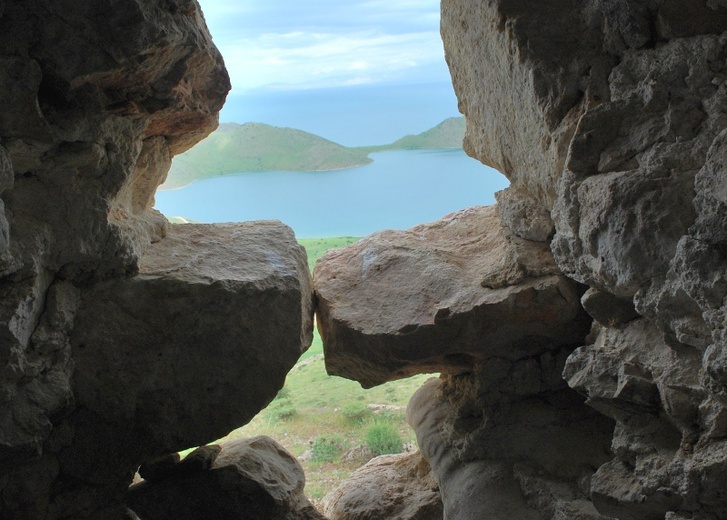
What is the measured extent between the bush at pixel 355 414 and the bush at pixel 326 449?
0.51 feet

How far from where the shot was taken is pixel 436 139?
5.70 m

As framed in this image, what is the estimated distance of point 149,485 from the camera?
3557 millimetres

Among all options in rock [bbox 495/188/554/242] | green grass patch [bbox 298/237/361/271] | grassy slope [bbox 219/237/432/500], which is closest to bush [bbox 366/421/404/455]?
grassy slope [bbox 219/237/432/500]

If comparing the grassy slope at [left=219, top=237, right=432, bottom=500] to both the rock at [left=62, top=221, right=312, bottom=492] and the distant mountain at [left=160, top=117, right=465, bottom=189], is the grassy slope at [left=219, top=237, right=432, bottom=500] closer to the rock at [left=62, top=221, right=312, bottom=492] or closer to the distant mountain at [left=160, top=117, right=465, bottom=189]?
the distant mountain at [left=160, top=117, right=465, bottom=189]

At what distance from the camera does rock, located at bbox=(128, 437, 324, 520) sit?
3.50 m

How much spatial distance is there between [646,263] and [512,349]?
1.21 m

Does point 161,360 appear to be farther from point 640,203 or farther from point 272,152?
point 272,152

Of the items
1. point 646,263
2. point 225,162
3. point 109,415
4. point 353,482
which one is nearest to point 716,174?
point 646,263

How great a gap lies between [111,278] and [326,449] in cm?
209

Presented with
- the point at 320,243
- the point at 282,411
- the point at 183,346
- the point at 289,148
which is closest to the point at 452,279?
the point at 183,346

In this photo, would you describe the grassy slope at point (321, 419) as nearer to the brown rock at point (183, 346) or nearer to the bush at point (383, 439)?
the bush at point (383, 439)

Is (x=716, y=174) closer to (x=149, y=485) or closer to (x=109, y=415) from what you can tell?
(x=109, y=415)

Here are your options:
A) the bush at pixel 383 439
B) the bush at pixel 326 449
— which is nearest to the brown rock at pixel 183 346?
the bush at pixel 326 449

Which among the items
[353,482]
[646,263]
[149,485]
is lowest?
[353,482]
